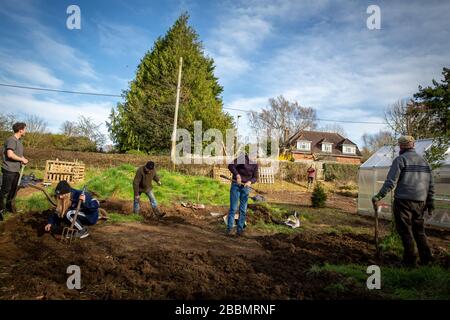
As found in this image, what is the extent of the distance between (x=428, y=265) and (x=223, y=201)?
942 centimetres

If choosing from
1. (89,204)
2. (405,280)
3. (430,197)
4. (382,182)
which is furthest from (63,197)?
(382,182)

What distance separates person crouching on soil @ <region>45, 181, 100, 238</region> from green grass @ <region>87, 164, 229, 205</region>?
594 centimetres

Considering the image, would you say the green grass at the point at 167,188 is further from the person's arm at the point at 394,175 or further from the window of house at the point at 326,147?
the window of house at the point at 326,147

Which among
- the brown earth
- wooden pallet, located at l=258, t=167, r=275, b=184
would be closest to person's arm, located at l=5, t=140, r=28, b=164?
the brown earth

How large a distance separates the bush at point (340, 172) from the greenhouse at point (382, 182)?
59.5 ft


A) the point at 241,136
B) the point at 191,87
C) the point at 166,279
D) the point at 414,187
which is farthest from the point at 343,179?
the point at 166,279

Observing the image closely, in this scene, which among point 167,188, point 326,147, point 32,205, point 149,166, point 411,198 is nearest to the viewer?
point 411,198

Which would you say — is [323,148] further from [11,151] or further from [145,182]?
[11,151]

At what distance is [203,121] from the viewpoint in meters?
27.4

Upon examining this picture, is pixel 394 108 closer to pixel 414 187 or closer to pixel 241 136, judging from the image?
pixel 241 136

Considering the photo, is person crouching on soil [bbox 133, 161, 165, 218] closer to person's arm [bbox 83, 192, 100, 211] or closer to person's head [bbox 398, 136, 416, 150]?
person's arm [bbox 83, 192, 100, 211]

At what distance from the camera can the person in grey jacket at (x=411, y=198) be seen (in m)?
5.03

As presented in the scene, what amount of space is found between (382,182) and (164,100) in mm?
19542

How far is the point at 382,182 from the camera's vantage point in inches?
501
